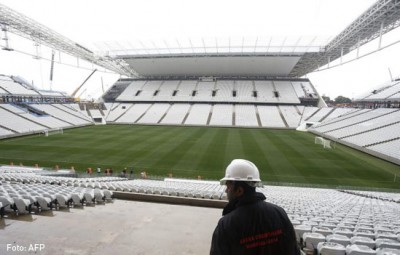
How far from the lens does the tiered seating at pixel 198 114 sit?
54406mm

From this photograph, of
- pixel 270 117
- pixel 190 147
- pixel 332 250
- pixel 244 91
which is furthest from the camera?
pixel 244 91

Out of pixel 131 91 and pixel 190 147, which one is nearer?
pixel 190 147

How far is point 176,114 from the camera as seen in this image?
58312 mm

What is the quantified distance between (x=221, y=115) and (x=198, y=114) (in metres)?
5.27

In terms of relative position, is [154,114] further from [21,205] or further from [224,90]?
[21,205]

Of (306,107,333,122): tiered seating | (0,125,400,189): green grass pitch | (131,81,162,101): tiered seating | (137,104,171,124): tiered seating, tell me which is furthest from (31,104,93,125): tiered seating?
(306,107,333,122): tiered seating

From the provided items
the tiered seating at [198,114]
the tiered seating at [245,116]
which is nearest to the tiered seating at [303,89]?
the tiered seating at [245,116]

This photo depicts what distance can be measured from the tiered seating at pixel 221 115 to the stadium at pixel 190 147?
0.80 feet

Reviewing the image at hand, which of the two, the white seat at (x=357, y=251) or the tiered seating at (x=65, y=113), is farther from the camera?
the tiered seating at (x=65, y=113)

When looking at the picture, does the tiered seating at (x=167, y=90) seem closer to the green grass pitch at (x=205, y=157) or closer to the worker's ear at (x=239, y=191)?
the green grass pitch at (x=205, y=157)

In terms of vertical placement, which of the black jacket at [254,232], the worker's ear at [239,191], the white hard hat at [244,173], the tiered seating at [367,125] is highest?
the tiered seating at [367,125]

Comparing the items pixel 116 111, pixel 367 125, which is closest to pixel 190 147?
pixel 367 125

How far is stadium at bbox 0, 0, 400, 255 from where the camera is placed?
18.3ft

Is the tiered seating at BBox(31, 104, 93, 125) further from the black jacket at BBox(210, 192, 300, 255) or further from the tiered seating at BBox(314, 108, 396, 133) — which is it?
the black jacket at BBox(210, 192, 300, 255)
